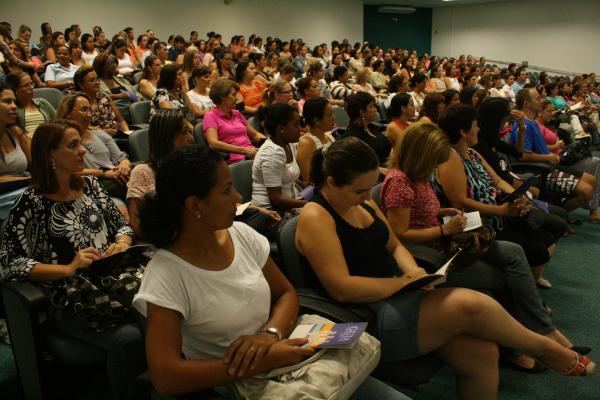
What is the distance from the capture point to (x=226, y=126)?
151 inches

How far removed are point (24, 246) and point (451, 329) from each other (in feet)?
4.68

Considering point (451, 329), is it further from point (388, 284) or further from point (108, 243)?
point (108, 243)

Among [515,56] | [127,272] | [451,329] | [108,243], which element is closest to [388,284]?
[451,329]

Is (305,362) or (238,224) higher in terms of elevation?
(238,224)

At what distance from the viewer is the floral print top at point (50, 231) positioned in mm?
1661

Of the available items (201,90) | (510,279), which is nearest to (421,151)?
(510,279)

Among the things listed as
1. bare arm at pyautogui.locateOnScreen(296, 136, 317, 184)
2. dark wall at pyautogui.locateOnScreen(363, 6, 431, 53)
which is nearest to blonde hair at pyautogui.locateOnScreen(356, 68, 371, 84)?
bare arm at pyautogui.locateOnScreen(296, 136, 317, 184)

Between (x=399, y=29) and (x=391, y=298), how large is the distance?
19.7m

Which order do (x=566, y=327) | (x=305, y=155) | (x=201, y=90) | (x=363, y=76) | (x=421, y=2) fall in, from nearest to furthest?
(x=566, y=327)
(x=305, y=155)
(x=201, y=90)
(x=363, y=76)
(x=421, y=2)

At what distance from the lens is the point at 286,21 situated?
1475 centimetres

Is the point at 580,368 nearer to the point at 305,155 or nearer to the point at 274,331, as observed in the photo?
the point at 274,331

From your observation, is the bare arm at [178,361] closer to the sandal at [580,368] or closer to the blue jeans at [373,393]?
the blue jeans at [373,393]

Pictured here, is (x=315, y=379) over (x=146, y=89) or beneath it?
beneath

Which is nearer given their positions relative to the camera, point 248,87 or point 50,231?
point 50,231
